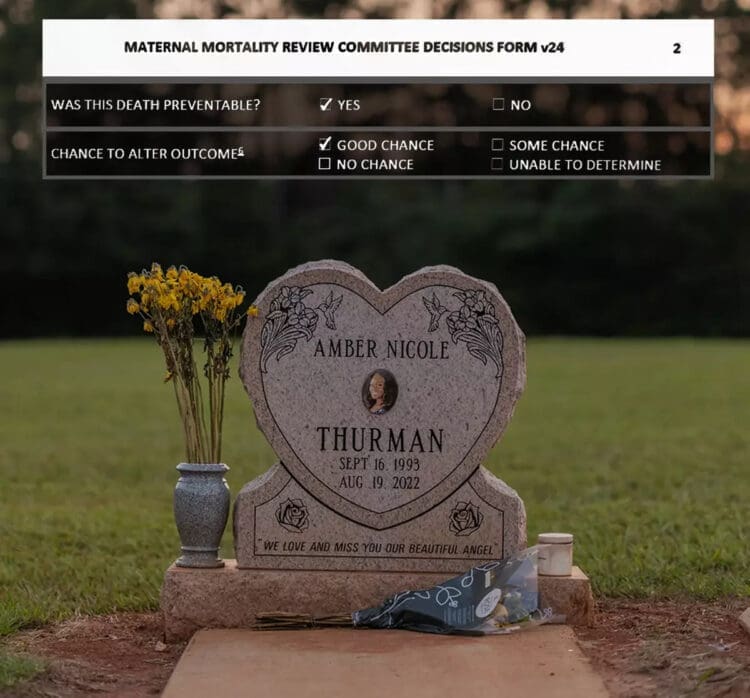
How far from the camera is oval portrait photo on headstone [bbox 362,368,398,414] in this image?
22.1 ft

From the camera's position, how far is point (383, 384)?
676 cm

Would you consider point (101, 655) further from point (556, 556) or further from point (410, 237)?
point (410, 237)

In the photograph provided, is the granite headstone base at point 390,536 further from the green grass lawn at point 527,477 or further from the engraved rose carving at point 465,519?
the green grass lawn at point 527,477

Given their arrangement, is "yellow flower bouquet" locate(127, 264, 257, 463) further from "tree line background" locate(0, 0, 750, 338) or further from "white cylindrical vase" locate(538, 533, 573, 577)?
"tree line background" locate(0, 0, 750, 338)

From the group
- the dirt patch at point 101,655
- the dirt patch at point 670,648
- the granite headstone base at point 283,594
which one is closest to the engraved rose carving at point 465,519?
the granite headstone base at point 283,594

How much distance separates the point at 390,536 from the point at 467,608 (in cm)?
55

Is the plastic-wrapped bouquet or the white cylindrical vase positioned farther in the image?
the white cylindrical vase

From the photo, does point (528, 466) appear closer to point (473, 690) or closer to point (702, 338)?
point (473, 690)

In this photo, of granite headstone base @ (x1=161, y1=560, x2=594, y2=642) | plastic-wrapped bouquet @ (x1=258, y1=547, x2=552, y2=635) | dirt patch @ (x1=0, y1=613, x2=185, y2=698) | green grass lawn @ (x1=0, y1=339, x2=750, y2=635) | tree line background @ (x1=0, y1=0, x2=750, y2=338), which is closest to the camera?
dirt patch @ (x1=0, y1=613, x2=185, y2=698)

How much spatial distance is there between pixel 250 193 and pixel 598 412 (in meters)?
26.6

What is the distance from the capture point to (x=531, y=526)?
9.75m

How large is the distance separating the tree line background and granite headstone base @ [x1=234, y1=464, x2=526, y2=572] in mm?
33500

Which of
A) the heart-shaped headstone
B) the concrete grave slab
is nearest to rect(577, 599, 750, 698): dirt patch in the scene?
the concrete grave slab

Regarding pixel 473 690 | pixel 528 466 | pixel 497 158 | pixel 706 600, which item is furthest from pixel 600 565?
pixel 528 466
